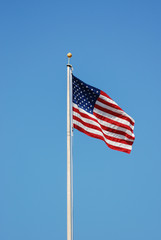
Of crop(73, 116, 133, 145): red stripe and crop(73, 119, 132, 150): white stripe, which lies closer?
crop(73, 119, 132, 150): white stripe

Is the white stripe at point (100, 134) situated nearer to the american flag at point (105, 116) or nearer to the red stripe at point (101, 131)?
the american flag at point (105, 116)

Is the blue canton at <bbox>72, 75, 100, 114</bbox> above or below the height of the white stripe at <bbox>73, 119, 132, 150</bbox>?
above

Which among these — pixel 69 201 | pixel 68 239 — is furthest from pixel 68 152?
pixel 68 239

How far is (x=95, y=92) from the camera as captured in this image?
19.8 meters

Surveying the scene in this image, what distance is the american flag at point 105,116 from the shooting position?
64.1 ft

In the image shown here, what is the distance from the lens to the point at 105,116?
1998 cm

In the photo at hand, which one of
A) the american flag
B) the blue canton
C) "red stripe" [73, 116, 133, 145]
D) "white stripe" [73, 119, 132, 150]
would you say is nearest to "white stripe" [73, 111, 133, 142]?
the american flag

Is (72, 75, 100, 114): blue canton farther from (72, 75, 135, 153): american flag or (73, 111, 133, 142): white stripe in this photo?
(73, 111, 133, 142): white stripe

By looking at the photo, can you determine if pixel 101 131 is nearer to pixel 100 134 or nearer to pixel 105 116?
pixel 100 134

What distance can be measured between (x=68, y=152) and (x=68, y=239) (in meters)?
3.67

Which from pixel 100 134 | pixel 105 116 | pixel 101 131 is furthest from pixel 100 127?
pixel 105 116

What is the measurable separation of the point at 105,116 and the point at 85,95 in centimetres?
150

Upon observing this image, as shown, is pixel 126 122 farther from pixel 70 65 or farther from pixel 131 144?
pixel 70 65

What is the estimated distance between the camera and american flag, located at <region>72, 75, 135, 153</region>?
19.5m
